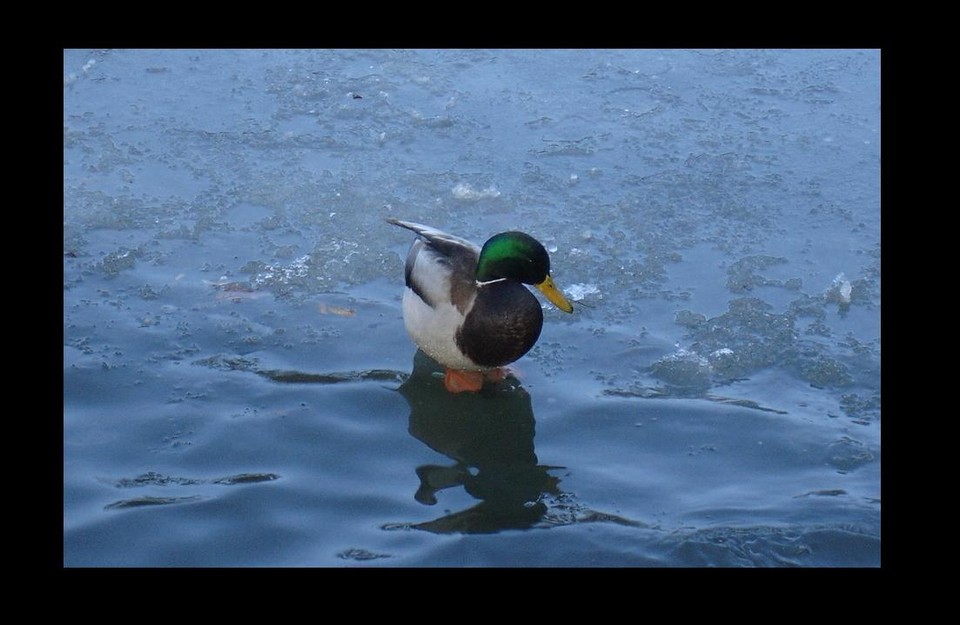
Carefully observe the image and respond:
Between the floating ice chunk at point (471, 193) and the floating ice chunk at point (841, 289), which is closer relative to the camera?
the floating ice chunk at point (841, 289)

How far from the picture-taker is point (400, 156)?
6.05 metres

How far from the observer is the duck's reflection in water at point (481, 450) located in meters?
3.69

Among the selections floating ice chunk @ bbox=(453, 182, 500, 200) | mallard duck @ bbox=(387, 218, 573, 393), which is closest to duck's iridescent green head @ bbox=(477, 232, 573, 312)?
mallard duck @ bbox=(387, 218, 573, 393)

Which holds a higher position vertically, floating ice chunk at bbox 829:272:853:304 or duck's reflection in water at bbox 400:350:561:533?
floating ice chunk at bbox 829:272:853:304

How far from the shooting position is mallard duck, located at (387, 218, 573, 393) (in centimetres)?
423

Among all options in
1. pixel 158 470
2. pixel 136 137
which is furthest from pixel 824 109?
pixel 158 470

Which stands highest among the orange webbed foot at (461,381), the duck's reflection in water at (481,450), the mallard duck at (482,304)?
the mallard duck at (482,304)

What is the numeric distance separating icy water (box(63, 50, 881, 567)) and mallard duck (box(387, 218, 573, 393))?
0.72 ft

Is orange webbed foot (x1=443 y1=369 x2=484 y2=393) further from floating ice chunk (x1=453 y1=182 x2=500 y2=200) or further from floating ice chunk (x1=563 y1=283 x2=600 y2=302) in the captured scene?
floating ice chunk (x1=453 y1=182 x2=500 y2=200)

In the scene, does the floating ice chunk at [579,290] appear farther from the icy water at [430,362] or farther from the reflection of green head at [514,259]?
the reflection of green head at [514,259]

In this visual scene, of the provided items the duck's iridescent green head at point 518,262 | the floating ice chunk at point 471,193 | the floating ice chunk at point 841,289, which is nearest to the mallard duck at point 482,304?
the duck's iridescent green head at point 518,262

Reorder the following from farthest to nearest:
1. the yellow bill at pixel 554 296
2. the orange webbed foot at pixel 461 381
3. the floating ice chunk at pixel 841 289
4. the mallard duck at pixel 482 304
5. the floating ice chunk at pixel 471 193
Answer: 1. the floating ice chunk at pixel 471 193
2. the floating ice chunk at pixel 841 289
3. the orange webbed foot at pixel 461 381
4. the yellow bill at pixel 554 296
5. the mallard duck at pixel 482 304

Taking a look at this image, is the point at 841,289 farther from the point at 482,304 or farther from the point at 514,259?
the point at 482,304

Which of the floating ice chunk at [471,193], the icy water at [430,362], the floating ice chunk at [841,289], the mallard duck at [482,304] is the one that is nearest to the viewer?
the icy water at [430,362]
